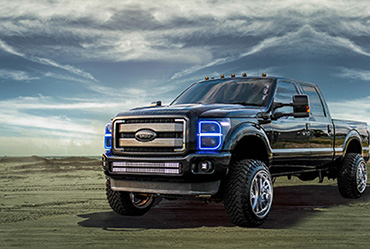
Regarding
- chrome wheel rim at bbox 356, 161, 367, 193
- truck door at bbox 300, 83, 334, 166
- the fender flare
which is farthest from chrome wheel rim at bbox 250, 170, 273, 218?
chrome wheel rim at bbox 356, 161, 367, 193

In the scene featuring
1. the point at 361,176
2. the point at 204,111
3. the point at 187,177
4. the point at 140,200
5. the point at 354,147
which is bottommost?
the point at 140,200

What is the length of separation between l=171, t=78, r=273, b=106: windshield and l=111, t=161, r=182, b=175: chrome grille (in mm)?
1837

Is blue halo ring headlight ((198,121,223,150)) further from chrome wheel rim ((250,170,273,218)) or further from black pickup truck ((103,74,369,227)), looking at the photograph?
chrome wheel rim ((250,170,273,218))

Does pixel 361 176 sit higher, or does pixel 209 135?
pixel 209 135

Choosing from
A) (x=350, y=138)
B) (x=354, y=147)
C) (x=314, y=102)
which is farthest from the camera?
(x=354, y=147)

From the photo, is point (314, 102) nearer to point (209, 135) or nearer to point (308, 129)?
point (308, 129)

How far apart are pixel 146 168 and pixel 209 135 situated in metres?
1.04

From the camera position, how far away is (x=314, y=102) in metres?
9.74

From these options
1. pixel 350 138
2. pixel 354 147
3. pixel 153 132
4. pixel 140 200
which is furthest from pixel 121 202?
pixel 354 147

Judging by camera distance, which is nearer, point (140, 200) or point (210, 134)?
point (210, 134)

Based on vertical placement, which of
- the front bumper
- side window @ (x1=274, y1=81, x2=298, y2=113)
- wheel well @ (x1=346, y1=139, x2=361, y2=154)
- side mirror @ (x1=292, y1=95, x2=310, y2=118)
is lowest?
the front bumper

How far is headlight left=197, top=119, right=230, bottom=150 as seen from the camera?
6.61 metres

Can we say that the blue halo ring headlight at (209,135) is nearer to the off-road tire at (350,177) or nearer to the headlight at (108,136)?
the headlight at (108,136)

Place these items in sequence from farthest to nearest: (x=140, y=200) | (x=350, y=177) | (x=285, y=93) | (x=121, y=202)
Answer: (x=350, y=177)
(x=285, y=93)
(x=140, y=200)
(x=121, y=202)
